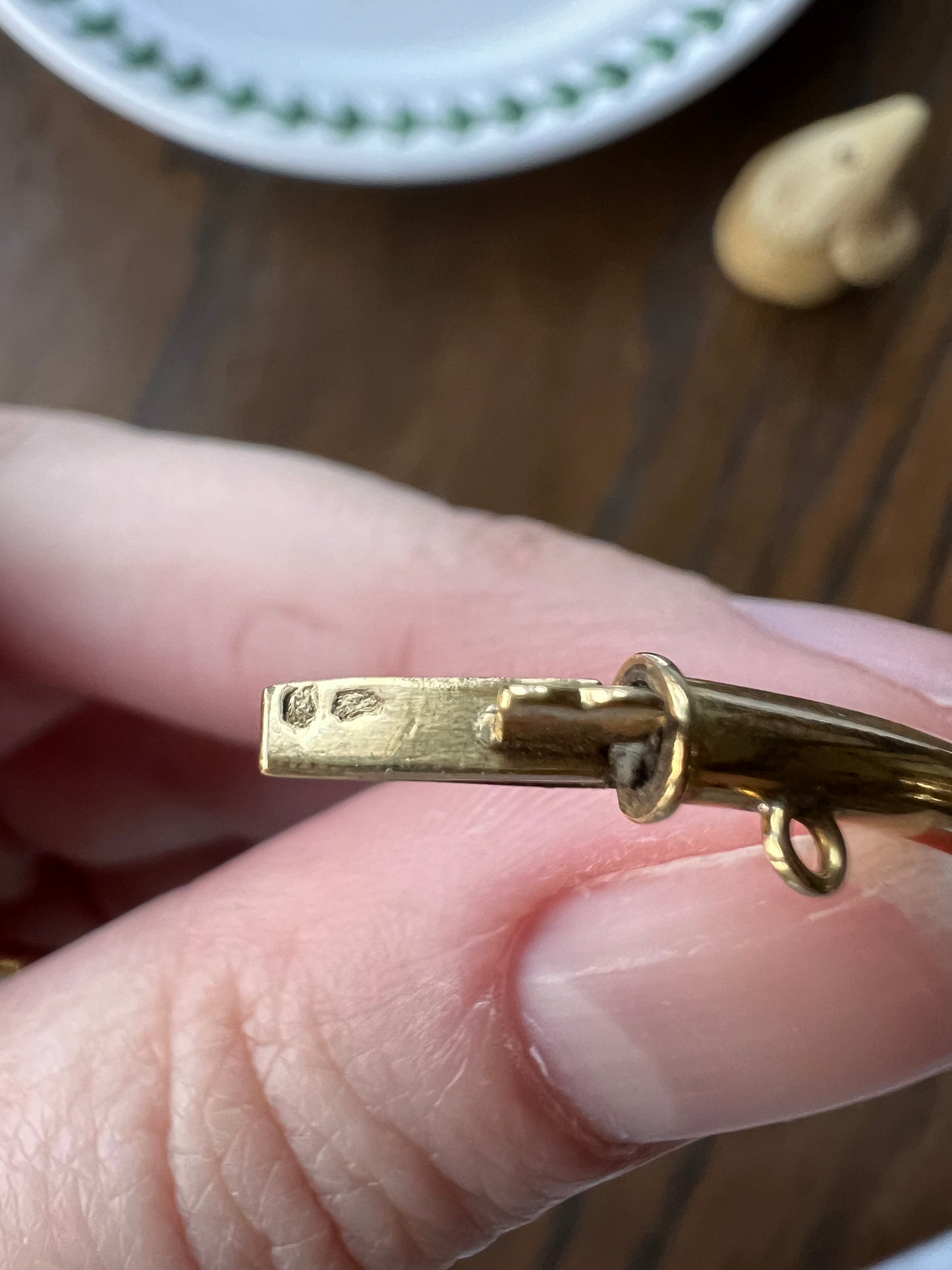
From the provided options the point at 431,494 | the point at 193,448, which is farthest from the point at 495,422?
the point at 193,448

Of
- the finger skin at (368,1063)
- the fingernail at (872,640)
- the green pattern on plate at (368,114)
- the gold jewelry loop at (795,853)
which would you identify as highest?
the green pattern on plate at (368,114)

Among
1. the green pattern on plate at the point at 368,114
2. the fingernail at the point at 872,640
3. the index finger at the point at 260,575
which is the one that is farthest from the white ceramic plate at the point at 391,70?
the fingernail at the point at 872,640

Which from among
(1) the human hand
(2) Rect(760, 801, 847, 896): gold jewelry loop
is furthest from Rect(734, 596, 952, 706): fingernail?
(2) Rect(760, 801, 847, 896): gold jewelry loop

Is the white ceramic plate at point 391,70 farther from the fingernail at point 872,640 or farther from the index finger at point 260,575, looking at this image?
the fingernail at point 872,640

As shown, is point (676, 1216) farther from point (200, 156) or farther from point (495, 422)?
point (200, 156)

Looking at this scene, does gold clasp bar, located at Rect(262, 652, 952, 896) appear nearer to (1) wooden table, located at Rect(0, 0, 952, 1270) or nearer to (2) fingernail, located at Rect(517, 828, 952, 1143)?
(2) fingernail, located at Rect(517, 828, 952, 1143)

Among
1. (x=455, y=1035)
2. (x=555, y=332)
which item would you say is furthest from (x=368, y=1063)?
(x=555, y=332)
